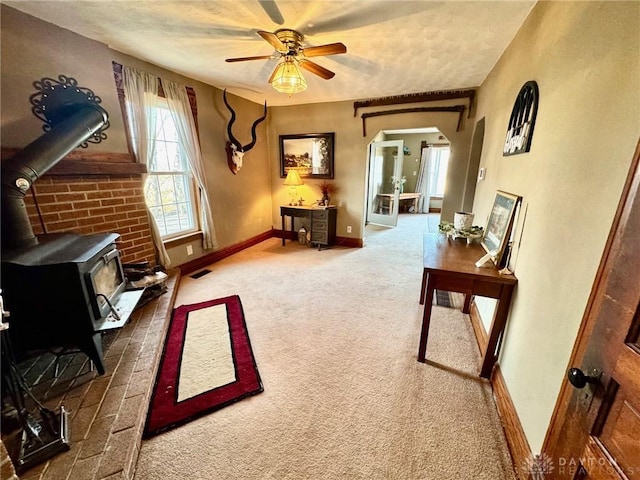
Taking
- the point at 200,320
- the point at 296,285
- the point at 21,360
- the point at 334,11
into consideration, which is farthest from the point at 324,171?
the point at 21,360

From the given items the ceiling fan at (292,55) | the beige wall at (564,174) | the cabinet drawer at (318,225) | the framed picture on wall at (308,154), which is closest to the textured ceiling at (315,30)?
the ceiling fan at (292,55)

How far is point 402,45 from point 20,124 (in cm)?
301

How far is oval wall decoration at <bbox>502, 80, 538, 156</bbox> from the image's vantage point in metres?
1.49

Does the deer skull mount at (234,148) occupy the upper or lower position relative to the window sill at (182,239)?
upper

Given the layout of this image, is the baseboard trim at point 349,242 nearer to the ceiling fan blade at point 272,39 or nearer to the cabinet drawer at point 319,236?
the cabinet drawer at point 319,236

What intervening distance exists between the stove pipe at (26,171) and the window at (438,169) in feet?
25.5

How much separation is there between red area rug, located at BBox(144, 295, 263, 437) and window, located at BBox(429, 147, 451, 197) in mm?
7191

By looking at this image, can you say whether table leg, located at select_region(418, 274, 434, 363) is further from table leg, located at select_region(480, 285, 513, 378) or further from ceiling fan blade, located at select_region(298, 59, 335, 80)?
ceiling fan blade, located at select_region(298, 59, 335, 80)

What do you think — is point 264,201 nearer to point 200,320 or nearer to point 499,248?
point 200,320

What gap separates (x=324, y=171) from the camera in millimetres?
4508

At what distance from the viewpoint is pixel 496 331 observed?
163cm

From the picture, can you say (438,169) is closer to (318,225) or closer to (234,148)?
(318,225)

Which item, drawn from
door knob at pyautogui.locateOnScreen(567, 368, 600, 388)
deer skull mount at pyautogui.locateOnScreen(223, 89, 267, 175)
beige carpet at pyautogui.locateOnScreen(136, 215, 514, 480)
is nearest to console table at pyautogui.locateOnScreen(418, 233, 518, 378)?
beige carpet at pyautogui.locateOnScreen(136, 215, 514, 480)

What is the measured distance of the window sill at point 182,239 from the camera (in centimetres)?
312
